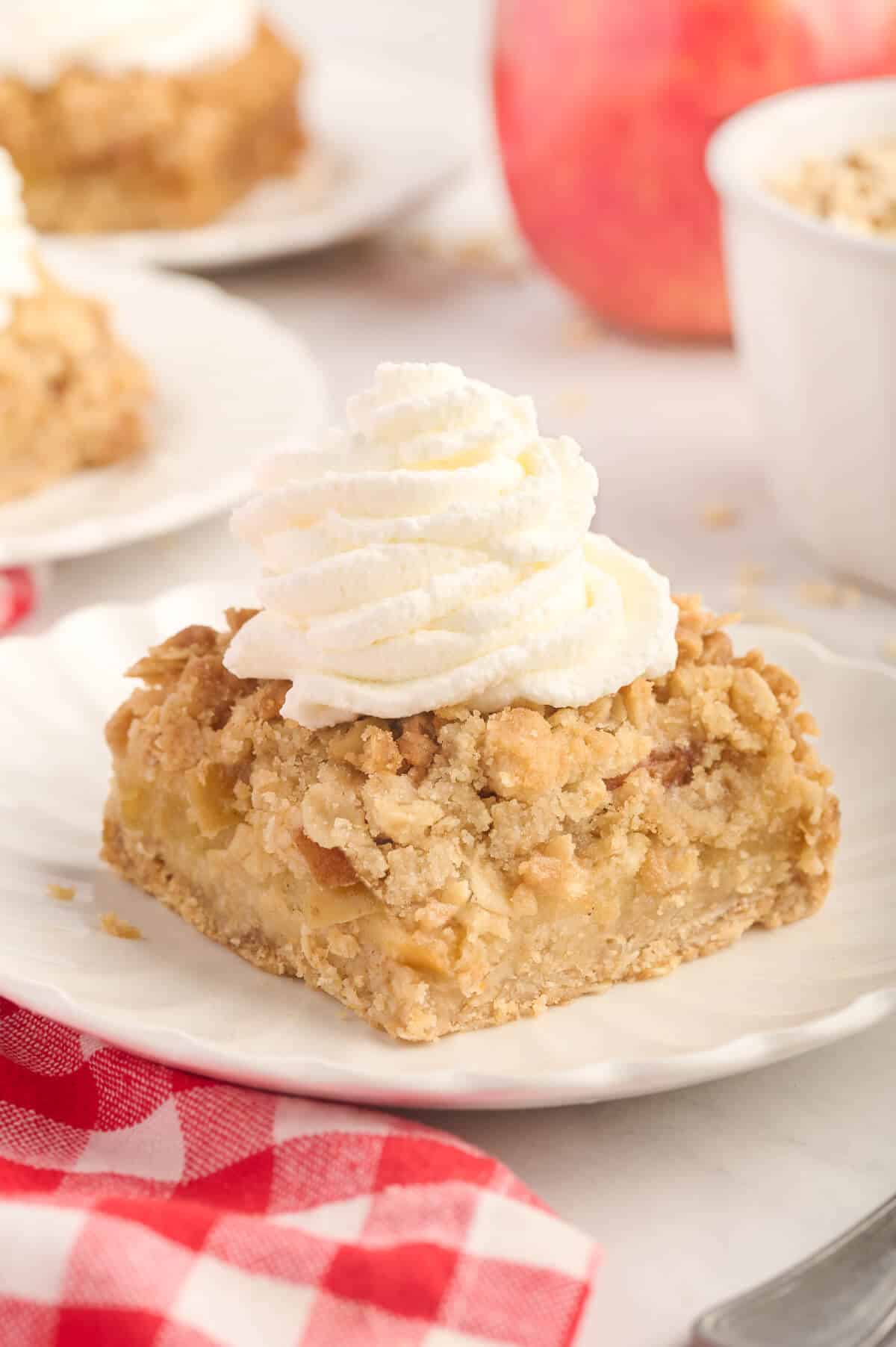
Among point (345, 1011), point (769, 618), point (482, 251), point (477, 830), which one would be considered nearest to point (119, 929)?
point (345, 1011)

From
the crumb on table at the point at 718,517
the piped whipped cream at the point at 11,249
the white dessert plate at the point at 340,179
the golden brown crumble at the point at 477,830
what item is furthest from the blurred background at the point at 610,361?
the golden brown crumble at the point at 477,830

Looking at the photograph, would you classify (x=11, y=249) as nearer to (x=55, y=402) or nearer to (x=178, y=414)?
(x=55, y=402)

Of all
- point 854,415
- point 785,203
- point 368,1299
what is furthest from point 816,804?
point 785,203

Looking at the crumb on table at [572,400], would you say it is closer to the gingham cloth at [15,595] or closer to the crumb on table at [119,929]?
the gingham cloth at [15,595]

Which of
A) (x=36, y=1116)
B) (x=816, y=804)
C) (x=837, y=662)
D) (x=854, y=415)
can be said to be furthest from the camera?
(x=854, y=415)

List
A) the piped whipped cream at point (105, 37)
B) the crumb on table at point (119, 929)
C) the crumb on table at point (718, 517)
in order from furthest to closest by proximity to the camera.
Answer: the piped whipped cream at point (105, 37)
the crumb on table at point (718, 517)
the crumb on table at point (119, 929)

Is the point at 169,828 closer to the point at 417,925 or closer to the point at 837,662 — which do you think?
the point at 417,925

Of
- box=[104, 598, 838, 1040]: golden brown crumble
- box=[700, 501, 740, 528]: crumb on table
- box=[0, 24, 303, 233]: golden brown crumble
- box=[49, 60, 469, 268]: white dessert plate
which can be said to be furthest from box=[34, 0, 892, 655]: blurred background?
box=[104, 598, 838, 1040]: golden brown crumble
